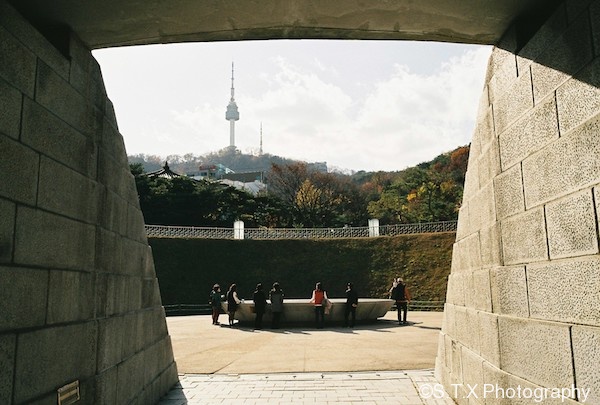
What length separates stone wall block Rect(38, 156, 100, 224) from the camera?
13.0ft

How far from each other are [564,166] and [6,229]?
4.52 metres

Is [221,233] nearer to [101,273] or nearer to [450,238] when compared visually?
[450,238]

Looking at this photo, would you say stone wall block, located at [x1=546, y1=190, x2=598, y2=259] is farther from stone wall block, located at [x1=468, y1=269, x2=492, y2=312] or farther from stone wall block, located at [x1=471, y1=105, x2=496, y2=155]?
stone wall block, located at [x1=471, y1=105, x2=496, y2=155]

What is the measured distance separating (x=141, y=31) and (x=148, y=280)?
12.3 feet

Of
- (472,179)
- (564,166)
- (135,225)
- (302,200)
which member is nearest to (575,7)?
(564,166)

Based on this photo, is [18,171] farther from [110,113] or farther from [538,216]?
[538,216]

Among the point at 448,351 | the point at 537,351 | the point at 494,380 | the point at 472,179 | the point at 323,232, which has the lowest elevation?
the point at 448,351

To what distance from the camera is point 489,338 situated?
4934 millimetres

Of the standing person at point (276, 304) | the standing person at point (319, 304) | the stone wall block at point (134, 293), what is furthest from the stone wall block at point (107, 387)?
the standing person at point (319, 304)

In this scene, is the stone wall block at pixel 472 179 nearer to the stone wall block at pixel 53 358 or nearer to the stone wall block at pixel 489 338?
the stone wall block at pixel 489 338

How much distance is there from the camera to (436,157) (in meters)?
68.0

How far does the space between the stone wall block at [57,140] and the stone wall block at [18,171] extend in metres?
0.12

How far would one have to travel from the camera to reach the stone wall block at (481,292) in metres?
5.04

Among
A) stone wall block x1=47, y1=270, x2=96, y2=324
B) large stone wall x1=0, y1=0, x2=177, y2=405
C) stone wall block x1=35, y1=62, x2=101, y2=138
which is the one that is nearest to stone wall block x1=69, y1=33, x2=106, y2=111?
large stone wall x1=0, y1=0, x2=177, y2=405
